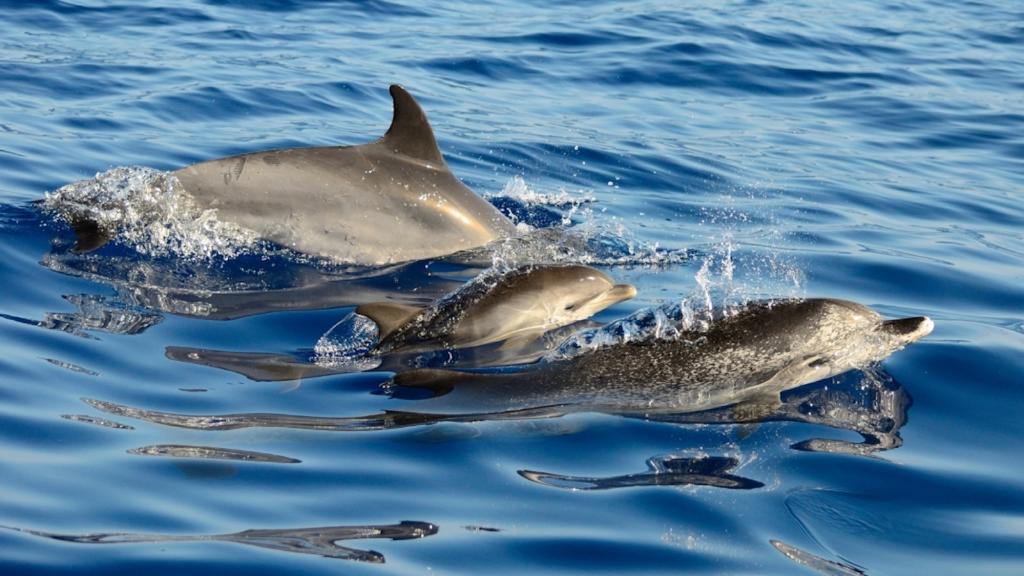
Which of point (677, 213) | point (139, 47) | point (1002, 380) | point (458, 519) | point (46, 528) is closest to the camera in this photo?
point (46, 528)

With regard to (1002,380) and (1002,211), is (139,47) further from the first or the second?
(1002,380)

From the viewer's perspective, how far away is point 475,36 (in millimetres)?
21156

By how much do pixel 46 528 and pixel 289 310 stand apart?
3634 mm

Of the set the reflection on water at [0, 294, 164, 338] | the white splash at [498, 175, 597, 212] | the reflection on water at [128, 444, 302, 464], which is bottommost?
the reflection on water at [0, 294, 164, 338]

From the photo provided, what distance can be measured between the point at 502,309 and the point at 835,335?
6.41ft

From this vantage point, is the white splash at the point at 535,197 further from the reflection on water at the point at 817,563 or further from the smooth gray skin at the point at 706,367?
the reflection on water at the point at 817,563

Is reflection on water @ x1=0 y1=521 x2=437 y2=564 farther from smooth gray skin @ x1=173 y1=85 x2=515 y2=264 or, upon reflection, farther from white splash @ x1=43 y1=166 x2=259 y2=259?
smooth gray skin @ x1=173 y1=85 x2=515 y2=264

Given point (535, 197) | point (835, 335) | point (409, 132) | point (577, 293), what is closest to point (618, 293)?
point (577, 293)

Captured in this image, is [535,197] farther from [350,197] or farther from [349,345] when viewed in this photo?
[349,345]

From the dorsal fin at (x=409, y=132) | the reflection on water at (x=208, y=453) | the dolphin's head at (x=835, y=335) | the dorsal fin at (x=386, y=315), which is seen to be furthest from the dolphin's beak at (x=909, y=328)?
the dorsal fin at (x=409, y=132)

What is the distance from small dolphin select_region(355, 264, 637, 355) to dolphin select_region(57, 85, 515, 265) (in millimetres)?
1762

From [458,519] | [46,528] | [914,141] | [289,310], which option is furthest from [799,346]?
[914,141]

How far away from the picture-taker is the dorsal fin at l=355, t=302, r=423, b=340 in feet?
25.1

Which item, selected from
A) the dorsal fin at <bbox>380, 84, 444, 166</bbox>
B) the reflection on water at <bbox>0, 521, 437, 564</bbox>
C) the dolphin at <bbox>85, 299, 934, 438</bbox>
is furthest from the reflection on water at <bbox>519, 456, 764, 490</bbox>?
the dorsal fin at <bbox>380, 84, 444, 166</bbox>
